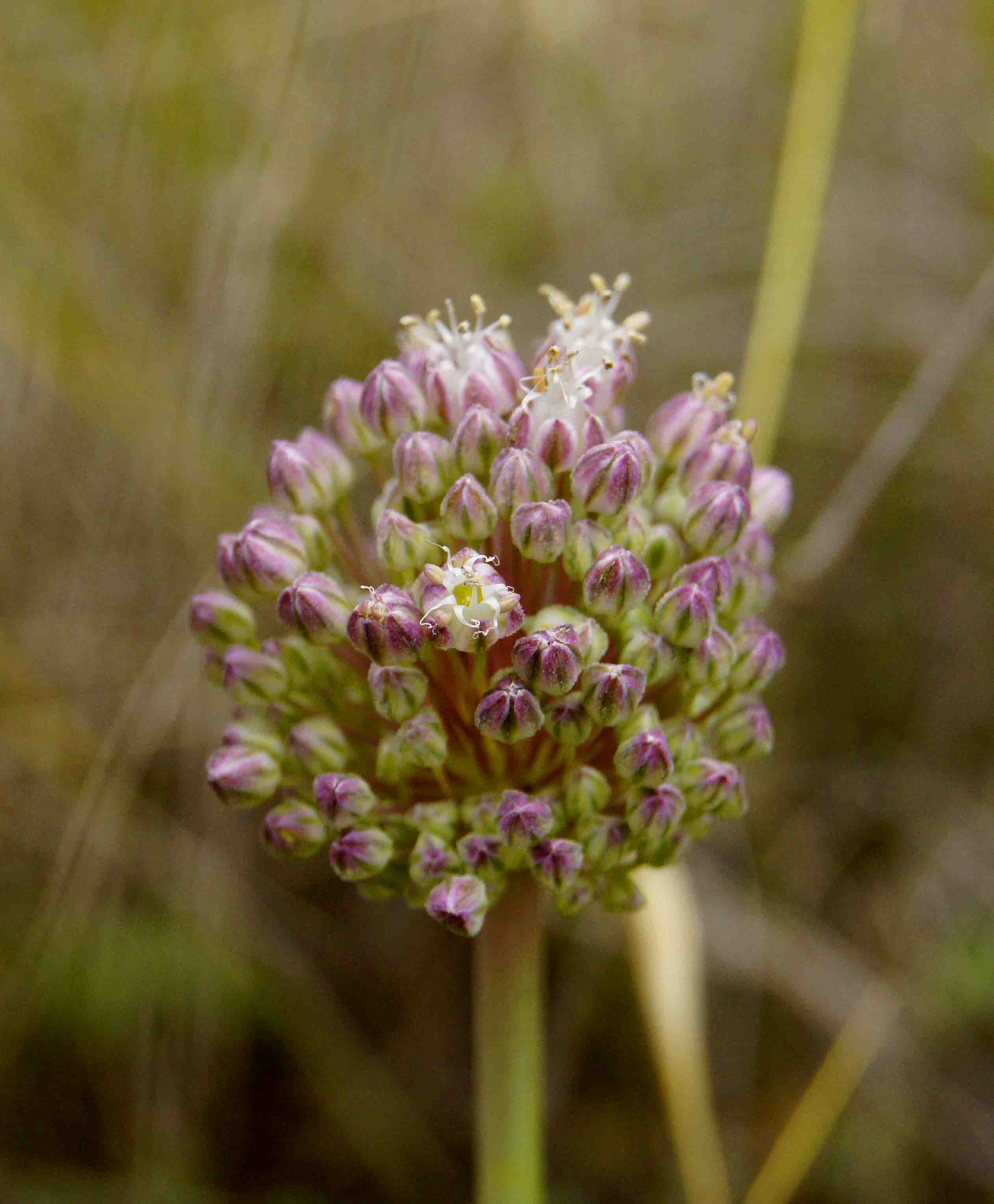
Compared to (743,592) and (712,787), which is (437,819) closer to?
(712,787)

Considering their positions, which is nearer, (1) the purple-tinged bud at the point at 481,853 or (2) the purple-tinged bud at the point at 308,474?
(1) the purple-tinged bud at the point at 481,853

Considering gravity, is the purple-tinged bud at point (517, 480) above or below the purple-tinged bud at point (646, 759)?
above

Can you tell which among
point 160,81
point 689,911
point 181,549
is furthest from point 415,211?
point 689,911

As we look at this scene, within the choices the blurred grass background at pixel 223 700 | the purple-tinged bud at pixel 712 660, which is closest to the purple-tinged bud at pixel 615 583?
the purple-tinged bud at pixel 712 660

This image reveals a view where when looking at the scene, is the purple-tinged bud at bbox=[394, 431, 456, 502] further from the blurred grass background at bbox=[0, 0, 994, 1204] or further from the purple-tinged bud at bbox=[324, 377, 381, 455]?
the blurred grass background at bbox=[0, 0, 994, 1204]

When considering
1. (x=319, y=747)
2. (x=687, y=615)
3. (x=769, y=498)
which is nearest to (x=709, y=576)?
(x=687, y=615)

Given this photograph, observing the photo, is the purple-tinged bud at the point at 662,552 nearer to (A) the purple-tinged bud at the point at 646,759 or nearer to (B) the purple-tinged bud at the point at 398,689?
(A) the purple-tinged bud at the point at 646,759

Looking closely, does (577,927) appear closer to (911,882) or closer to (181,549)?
(911,882)

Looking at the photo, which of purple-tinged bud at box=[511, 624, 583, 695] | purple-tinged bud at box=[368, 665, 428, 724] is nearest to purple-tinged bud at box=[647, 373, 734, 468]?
purple-tinged bud at box=[511, 624, 583, 695]
